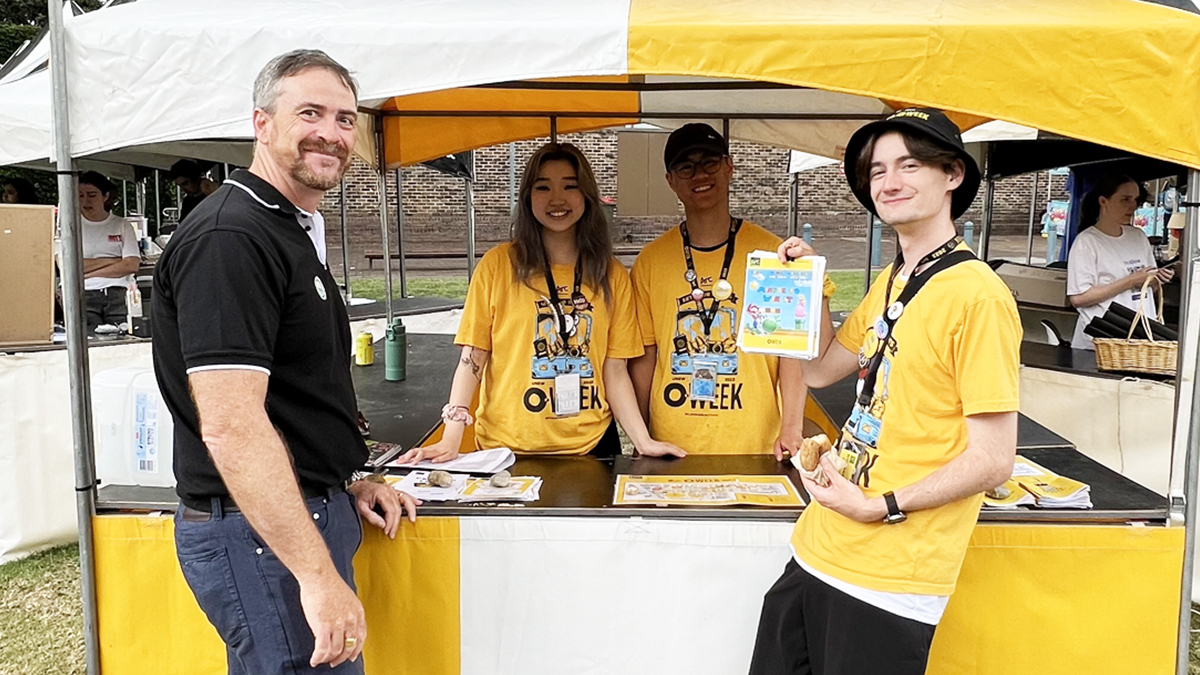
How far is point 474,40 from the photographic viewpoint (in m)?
1.87

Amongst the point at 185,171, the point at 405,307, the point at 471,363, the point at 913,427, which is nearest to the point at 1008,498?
the point at 913,427

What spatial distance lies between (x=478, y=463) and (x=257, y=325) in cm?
120

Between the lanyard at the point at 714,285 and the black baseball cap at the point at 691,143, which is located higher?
the black baseball cap at the point at 691,143

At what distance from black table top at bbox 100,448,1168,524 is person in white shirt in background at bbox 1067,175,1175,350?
2003 mm

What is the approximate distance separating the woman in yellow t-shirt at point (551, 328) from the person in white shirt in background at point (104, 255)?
346cm

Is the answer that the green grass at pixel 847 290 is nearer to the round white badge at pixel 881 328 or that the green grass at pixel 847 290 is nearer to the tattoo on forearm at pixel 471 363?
the tattoo on forearm at pixel 471 363

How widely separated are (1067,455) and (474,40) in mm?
2132

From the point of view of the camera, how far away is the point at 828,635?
5.31 ft

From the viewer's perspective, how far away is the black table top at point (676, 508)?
2.09 metres

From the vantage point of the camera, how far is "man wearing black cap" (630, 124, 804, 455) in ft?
8.39

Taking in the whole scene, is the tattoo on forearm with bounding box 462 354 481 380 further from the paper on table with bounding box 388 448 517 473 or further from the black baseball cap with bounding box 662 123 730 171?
the black baseball cap with bounding box 662 123 730 171

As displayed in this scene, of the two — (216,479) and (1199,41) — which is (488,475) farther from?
(1199,41)

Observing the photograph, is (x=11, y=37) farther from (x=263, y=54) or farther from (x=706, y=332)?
(x=706, y=332)

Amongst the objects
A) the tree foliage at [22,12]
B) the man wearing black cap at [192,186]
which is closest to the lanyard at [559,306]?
the man wearing black cap at [192,186]
